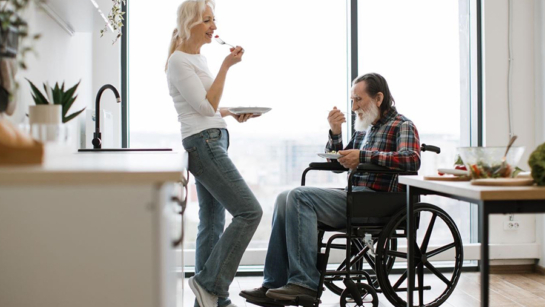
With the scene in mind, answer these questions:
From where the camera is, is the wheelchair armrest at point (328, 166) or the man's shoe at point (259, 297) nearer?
the man's shoe at point (259, 297)

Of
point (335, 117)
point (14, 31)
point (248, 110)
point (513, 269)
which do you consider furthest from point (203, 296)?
point (513, 269)

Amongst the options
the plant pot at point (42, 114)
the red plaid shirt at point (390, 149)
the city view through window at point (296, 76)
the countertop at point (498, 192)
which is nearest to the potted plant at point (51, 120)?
the plant pot at point (42, 114)

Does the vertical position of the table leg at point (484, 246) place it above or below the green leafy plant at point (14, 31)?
below

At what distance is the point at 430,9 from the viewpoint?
156 inches

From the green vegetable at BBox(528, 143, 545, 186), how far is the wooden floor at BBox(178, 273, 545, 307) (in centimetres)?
155

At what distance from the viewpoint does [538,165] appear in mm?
1654

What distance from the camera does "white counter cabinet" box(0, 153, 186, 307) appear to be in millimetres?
1196

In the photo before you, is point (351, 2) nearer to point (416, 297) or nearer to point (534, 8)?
point (534, 8)

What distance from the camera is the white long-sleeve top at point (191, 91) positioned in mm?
2482

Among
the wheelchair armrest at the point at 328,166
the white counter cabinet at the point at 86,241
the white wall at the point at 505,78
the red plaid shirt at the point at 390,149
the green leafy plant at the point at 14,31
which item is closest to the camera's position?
the white counter cabinet at the point at 86,241

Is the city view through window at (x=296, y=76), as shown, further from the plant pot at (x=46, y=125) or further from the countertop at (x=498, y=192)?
the countertop at (x=498, y=192)

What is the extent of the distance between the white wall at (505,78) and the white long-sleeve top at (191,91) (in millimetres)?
2050

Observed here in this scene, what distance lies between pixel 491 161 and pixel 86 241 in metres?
1.19

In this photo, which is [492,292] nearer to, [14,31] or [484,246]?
[484,246]
